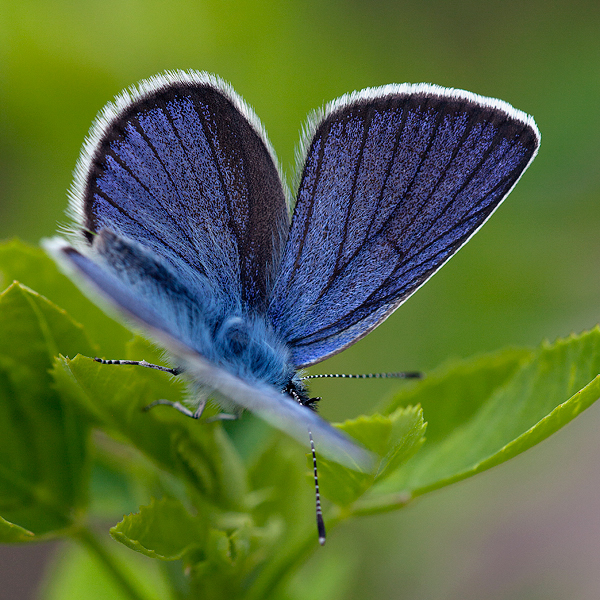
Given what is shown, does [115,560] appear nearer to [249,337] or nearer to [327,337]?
[249,337]

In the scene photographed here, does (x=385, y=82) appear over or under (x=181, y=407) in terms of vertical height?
over

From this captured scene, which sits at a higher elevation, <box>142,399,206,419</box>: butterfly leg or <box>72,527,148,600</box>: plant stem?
<box>142,399,206,419</box>: butterfly leg

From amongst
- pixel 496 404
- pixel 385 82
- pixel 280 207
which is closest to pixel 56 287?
pixel 280 207

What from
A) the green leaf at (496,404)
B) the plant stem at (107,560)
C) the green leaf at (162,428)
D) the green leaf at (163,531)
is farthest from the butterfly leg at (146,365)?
the green leaf at (496,404)

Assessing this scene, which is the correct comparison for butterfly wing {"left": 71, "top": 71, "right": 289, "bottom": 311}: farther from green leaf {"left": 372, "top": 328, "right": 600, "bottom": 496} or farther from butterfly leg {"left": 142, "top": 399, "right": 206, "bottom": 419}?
green leaf {"left": 372, "top": 328, "right": 600, "bottom": 496}

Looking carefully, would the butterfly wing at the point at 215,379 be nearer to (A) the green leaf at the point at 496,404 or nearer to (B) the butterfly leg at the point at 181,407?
(B) the butterfly leg at the point at 181,407

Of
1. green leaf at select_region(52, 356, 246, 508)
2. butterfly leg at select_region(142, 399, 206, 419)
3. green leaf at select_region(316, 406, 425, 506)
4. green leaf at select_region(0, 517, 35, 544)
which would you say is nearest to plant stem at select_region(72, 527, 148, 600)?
green leaf at select_region(0, 517, 35, 544)

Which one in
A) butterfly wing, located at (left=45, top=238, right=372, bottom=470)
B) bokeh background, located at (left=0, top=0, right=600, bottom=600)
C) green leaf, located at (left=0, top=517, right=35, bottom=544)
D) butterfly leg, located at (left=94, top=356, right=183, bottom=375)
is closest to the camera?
butterfly wing, located at (left=45, top=238, right=372, bottom=470)

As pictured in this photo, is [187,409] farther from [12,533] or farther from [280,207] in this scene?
[280,207]
